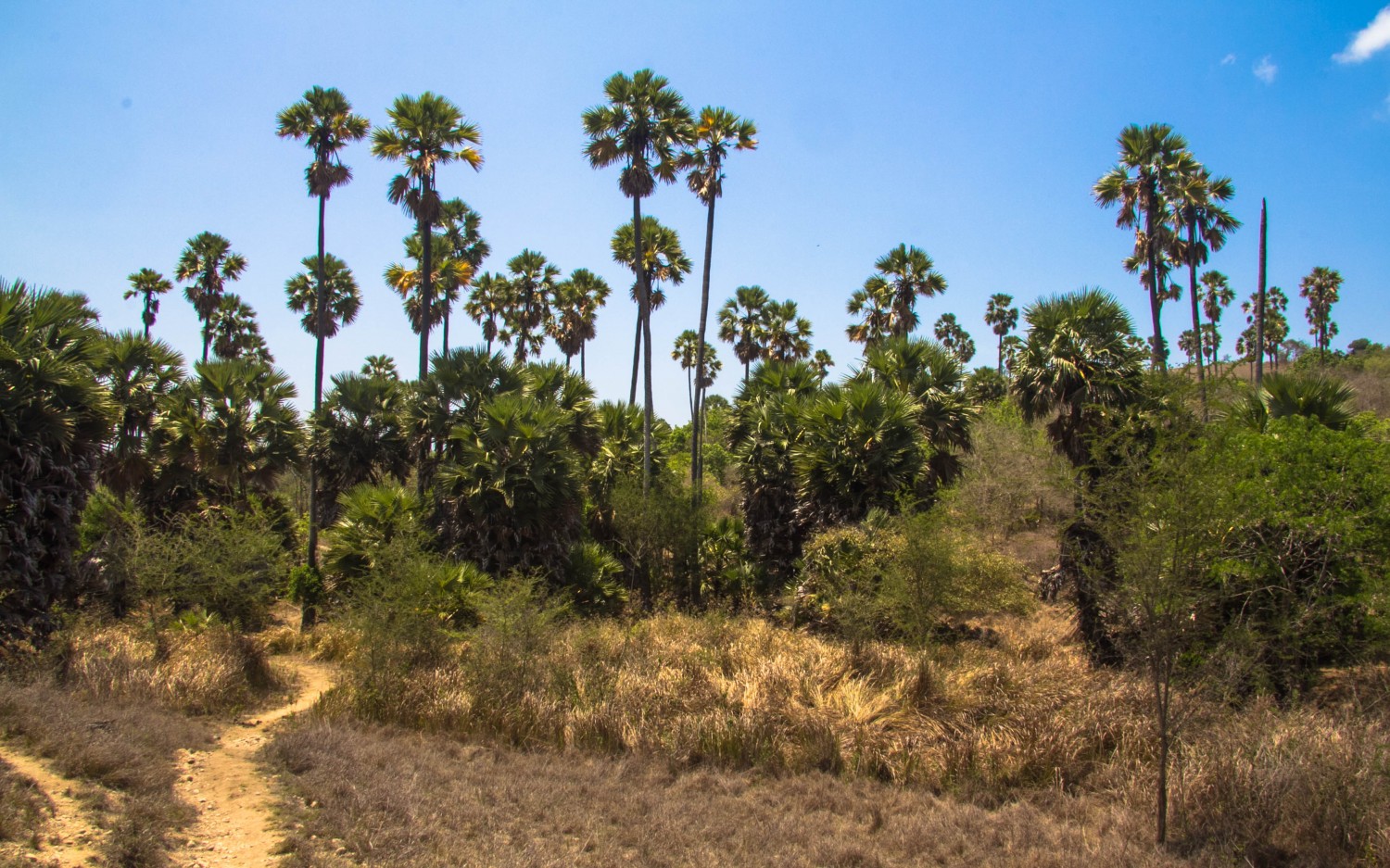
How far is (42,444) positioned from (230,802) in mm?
7872

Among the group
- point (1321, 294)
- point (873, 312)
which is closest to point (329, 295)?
point (873, 312)

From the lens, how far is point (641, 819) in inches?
369

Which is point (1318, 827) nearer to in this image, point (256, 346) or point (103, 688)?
point (103, 688)

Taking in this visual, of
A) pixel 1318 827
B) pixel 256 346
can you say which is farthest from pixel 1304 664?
pixel 256 346

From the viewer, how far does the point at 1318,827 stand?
7.99m

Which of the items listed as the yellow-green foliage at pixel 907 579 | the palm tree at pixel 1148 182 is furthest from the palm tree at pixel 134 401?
the palm tree at pixel 1148 182

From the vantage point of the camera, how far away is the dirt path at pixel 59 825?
7.03 m

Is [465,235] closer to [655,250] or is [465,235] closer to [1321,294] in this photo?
[655,250]

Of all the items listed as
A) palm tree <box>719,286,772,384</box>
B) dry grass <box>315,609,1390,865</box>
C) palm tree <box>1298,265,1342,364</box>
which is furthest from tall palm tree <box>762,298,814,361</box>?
palm tree <box>1298,265,1342,364</box>

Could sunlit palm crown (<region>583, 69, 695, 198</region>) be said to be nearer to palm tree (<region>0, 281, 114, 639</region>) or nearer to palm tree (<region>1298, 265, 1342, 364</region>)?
palm tree (<region>0, 281, 114, 639</region>)

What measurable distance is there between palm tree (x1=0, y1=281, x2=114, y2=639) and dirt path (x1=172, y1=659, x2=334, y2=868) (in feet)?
13.8

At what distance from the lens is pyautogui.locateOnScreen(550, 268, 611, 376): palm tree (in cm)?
3747

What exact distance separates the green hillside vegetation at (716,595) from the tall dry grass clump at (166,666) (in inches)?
3.4

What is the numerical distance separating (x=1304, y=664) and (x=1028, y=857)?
707cm
